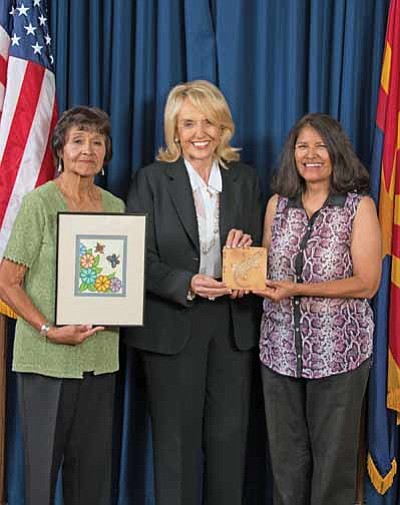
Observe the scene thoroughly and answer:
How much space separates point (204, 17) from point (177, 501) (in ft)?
5.69

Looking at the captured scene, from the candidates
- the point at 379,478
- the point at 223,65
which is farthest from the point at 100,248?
the point at 379,478

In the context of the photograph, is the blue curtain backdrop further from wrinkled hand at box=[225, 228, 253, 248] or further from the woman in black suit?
wrinkled hand at box=[225, 228, 253, 248]

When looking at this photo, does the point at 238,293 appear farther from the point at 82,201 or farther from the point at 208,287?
the point at 82,201

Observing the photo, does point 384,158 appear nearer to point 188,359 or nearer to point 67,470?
point 188,359

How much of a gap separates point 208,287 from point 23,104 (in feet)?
3.12

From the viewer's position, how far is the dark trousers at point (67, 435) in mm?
2268

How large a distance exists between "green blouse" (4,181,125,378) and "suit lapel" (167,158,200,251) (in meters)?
0.39

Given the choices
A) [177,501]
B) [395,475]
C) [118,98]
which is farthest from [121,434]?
[118,98]

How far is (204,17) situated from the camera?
2.93m

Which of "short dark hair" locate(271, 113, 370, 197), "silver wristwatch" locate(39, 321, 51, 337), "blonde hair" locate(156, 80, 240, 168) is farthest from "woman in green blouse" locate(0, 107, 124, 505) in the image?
"short dark hair" locate(271, 113, 370, 197)

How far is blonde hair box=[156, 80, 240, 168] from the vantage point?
2.49 m

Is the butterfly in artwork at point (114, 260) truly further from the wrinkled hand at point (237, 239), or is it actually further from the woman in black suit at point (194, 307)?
the wrinkled hand at point (237, 239)

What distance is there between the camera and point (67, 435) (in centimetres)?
233

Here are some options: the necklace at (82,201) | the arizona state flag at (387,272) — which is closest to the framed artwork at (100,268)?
the necklace at (82,201)
